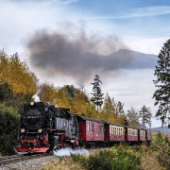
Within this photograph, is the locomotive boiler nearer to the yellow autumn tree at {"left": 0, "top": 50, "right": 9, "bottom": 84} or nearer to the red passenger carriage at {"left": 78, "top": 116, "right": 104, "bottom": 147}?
the red passenger carriage at {"left": 78, "top": 116, "right": 104, "bottom": 147}

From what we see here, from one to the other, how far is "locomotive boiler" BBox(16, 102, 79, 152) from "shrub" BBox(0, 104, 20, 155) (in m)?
1.86

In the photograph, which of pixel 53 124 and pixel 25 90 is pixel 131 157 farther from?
pixel 25 90

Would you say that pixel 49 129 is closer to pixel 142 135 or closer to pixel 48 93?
pixel 48 93

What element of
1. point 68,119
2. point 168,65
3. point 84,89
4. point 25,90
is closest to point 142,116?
point 84,89

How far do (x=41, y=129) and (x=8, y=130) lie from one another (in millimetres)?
4301

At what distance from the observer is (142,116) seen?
12550 centimetres

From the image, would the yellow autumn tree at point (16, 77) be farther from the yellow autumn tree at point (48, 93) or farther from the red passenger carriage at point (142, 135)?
the red passenger carriage at point (142, 135)

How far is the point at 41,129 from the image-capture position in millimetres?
15734

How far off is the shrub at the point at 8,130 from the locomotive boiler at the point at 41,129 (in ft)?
6.09

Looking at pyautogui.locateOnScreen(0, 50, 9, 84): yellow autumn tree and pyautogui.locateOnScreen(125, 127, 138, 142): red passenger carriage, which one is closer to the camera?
pyautogui.locateOnScreen(0, 50, 9, 84): yellow autumn tree

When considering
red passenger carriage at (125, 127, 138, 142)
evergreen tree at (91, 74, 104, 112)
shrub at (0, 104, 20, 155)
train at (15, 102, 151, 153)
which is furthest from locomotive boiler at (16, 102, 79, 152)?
evergreen tree at (91, 74, 104, 112)

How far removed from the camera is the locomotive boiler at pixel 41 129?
1548cm

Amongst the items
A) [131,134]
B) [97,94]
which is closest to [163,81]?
[131,134]

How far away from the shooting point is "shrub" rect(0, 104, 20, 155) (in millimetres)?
17281
